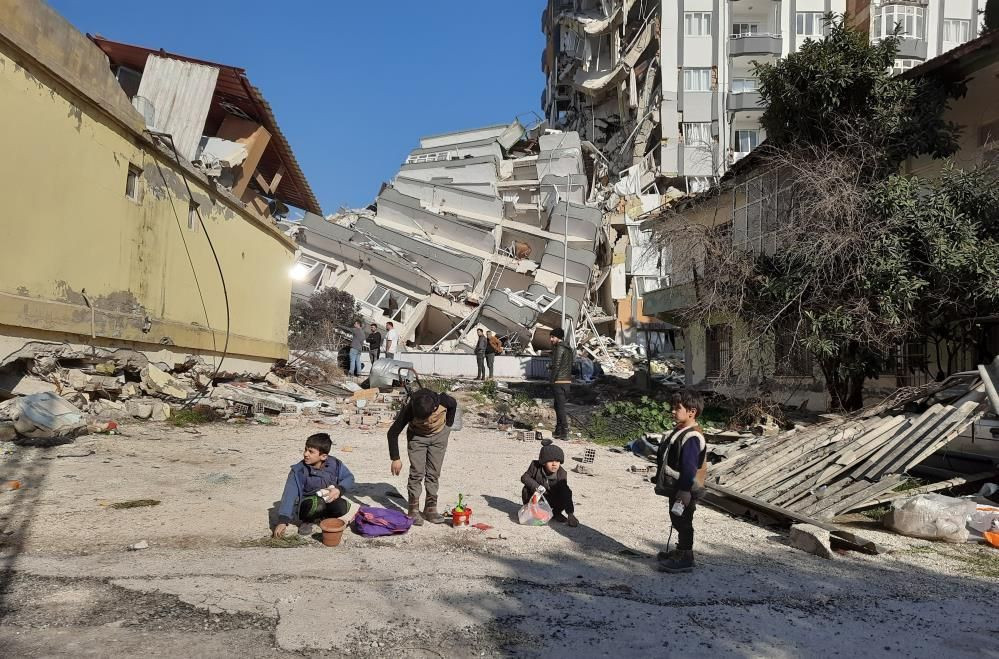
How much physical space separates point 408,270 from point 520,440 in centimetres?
1756

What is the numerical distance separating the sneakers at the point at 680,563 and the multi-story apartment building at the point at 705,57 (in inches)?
1427

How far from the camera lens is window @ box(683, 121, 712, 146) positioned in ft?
139

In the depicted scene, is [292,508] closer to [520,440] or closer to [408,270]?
[520,440]

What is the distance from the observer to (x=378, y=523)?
5.31 meters

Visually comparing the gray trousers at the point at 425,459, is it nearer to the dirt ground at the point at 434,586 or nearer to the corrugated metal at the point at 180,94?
the dirt ground at the point at 434,586

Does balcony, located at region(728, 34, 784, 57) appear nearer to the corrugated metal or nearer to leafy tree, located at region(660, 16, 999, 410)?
leafy tree, located at region(660, 16, 999, 410)

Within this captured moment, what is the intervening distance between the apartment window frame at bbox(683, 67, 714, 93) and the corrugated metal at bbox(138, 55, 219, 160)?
33417 millimetres

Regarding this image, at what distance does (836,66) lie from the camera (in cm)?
1255

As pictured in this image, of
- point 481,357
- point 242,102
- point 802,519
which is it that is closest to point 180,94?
point 242,102

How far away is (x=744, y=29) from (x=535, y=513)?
43.1 metres

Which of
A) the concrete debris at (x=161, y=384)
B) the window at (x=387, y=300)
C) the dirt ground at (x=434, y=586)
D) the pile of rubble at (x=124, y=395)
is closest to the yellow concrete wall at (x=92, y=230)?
the pile of rubble at (x=124, y=395)

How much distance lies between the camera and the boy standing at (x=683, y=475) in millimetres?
4805

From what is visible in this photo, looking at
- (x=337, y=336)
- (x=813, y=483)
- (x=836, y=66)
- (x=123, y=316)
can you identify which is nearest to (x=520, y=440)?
(x=813, y=483)

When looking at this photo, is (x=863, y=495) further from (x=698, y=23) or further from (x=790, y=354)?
(x=698, y=23)
